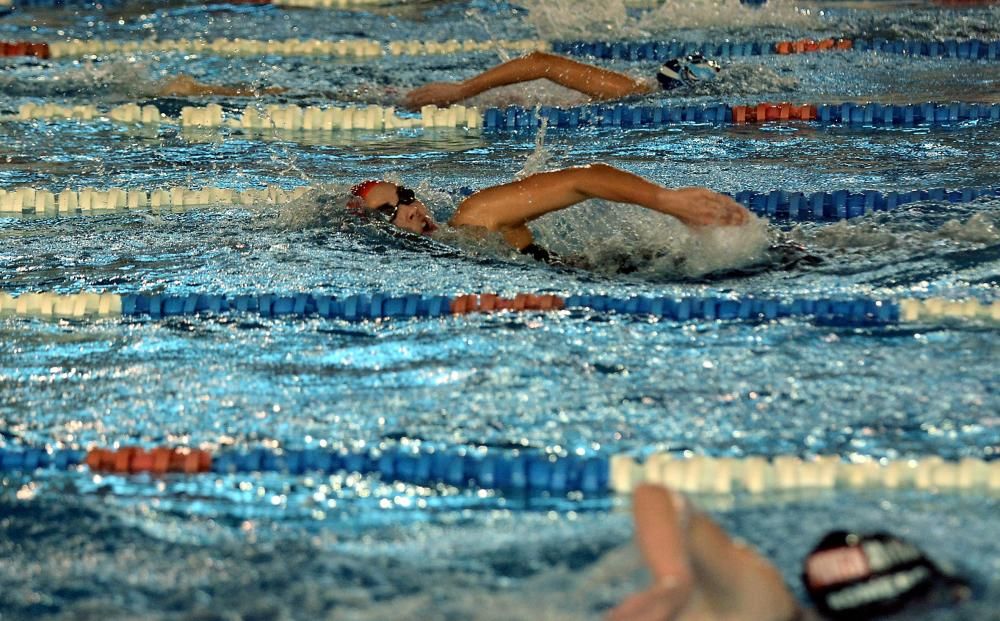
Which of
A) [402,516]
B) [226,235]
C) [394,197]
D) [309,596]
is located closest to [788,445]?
[402,516]

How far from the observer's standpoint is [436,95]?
19.8ft

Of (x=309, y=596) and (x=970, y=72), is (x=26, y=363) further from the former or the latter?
(x=970, y=72)

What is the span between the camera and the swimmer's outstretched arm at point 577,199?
3357 millimetres

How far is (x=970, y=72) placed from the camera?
6.64 meters

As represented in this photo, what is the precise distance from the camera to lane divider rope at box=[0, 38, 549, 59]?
24.4 feet

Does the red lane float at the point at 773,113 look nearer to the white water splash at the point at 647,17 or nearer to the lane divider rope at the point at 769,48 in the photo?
the lane divider rope at the point at 769,48

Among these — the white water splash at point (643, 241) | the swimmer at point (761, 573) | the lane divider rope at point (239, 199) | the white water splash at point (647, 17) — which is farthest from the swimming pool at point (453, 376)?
the white water splash at point (647, 17)

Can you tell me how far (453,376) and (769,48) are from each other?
4.60 metres

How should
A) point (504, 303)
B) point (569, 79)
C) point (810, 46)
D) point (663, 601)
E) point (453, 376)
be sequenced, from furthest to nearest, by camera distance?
point (810, 46), point (569, 79), point (504, 303), point (453, 376), point (663, 601)

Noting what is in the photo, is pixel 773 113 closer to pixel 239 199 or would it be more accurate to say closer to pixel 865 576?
pixel 239 199

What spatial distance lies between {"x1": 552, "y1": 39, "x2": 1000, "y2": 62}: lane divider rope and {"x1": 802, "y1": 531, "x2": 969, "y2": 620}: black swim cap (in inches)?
213

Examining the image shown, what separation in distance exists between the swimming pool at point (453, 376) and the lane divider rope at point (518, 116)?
0.35ft

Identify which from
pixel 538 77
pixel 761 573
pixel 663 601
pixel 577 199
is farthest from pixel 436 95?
pixel 663 601

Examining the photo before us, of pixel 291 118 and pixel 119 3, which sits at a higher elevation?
pixel 119 3
